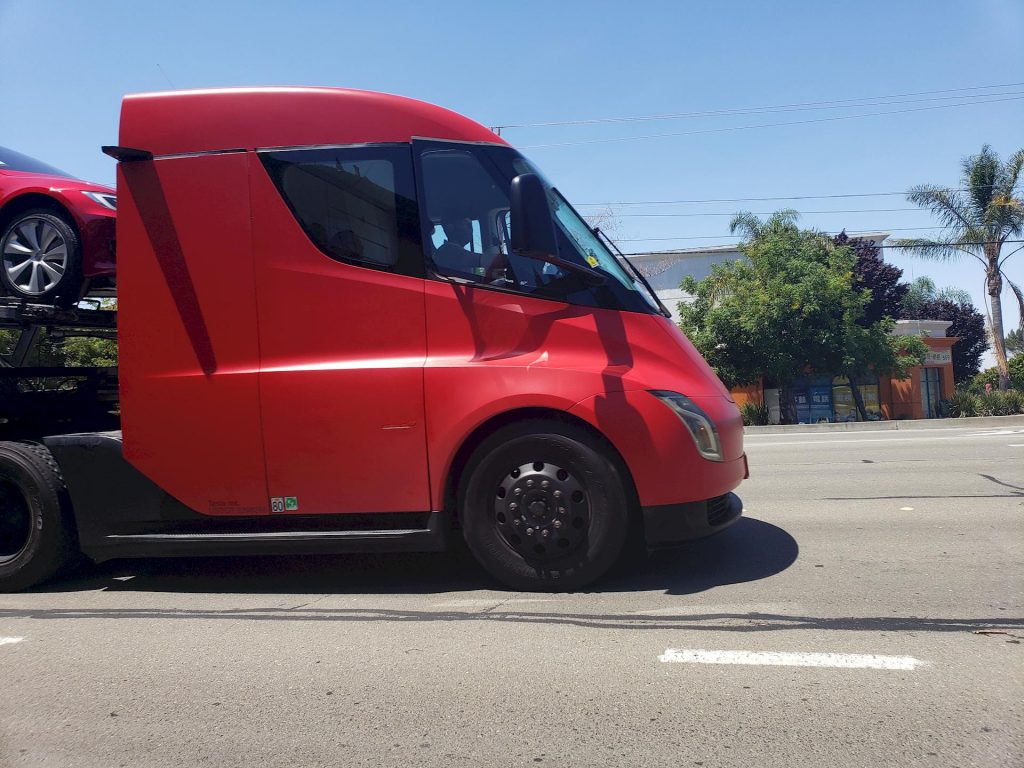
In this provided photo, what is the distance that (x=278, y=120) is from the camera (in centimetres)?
482

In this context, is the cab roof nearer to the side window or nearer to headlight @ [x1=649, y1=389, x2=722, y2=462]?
the side window

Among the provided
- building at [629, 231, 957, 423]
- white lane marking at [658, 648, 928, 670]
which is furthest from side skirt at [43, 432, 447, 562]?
building at [629, 231, 957, 423]

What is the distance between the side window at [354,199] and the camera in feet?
15.4

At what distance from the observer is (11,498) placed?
5.29 meters

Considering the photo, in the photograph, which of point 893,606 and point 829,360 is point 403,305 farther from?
point 829,360

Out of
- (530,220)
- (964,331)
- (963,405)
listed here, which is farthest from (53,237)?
(964,331)

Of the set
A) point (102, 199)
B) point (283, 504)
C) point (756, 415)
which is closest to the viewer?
point (283, 504)

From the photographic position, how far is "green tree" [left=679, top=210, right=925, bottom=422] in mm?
27984

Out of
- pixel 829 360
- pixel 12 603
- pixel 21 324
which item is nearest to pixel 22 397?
pixel 21 324

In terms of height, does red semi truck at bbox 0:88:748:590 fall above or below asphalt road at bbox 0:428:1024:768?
above

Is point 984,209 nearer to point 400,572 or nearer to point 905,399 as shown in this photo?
point 905,399

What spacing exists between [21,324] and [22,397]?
0.51 m

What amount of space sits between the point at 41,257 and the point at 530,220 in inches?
153

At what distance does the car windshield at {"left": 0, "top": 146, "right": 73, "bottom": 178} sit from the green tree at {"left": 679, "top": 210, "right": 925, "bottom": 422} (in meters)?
24.3
